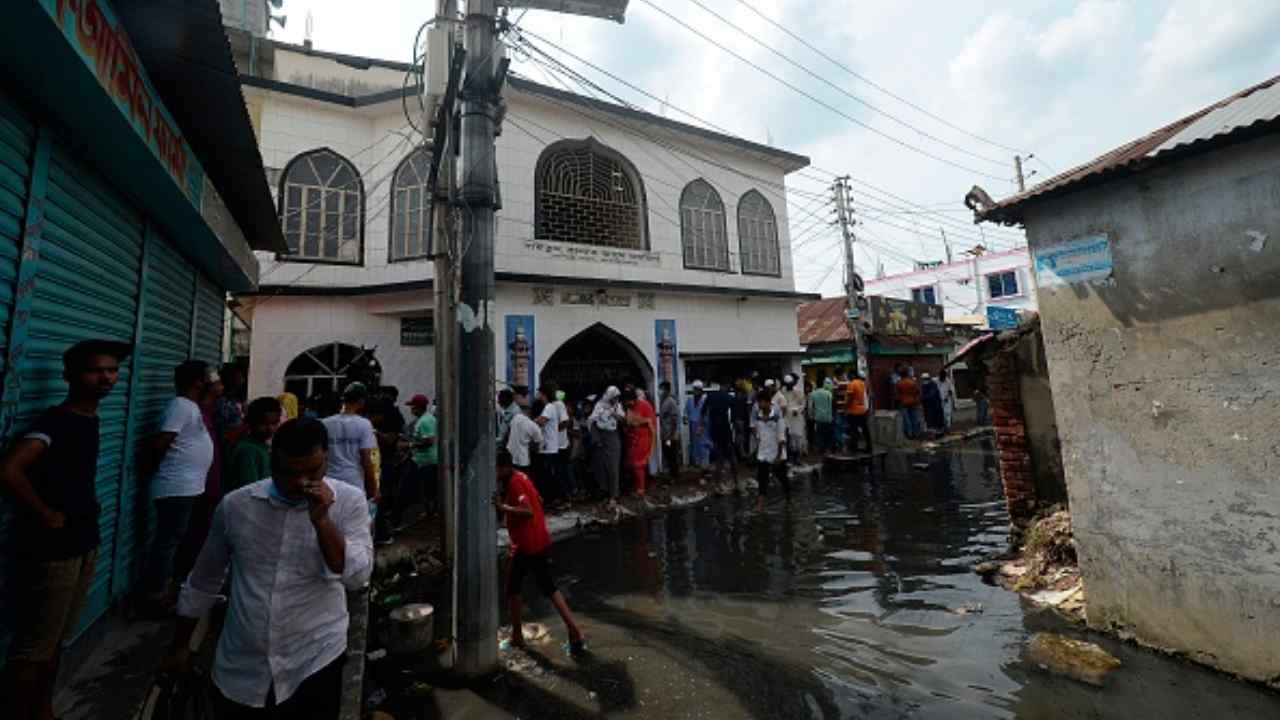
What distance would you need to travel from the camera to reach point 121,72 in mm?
3004

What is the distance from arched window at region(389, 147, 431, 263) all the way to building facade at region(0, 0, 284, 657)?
5.07m

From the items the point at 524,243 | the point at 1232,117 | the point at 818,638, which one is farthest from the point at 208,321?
the point at 1232,117

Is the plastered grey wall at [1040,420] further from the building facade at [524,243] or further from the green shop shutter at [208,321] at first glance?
the green shop shutter at [208,321]

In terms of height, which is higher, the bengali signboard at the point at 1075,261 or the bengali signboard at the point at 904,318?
the bengali signboard at the point at 904,318

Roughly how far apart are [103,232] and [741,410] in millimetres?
10072

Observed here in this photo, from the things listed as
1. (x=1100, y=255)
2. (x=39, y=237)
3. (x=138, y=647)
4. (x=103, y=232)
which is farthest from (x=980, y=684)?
(x=103, y=232)

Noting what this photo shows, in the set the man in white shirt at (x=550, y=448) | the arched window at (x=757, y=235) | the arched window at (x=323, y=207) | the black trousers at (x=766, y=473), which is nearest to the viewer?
the man in white shirt at (x=550, y=448)

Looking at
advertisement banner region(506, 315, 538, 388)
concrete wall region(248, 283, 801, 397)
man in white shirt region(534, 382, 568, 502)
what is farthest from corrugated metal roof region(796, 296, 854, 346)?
man in white shirt region(534, 382, 568, 502)

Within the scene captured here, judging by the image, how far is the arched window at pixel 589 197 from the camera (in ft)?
38.4

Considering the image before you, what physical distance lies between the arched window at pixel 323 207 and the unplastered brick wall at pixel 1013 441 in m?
10.9

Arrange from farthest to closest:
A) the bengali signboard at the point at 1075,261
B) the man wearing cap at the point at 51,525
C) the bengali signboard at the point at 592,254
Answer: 1. the bengali signboard at the point at 592,254
2. the bengali signboard at the point at 1075,261
3. the man wearing cap at the point at 51,525

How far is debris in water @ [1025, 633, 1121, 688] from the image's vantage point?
3588 millimetres

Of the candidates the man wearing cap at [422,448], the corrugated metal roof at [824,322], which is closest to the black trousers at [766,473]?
the man wearing cap at [422,448]

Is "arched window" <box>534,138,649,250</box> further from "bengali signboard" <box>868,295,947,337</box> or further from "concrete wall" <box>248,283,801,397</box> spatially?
"bengali signboard" <box>868,295,947,337</box>
